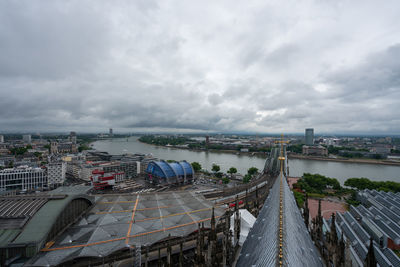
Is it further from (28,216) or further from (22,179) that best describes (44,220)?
(22,179)

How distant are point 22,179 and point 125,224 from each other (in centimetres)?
1930

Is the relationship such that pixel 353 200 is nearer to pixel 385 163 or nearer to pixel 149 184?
pixel 149 184

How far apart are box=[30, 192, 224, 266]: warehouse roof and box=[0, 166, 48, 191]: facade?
1464 centimetres

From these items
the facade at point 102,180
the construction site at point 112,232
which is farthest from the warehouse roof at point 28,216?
the facade at point 102,180

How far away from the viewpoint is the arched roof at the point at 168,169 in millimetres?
22203

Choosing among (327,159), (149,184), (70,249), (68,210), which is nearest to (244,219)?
(70,249)

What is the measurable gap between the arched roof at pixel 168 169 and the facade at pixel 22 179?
478 inches

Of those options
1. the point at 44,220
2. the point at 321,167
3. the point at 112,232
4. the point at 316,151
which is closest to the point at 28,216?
the point at 44,220

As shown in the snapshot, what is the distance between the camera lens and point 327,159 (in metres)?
43.7

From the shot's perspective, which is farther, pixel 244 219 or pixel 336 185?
pixel 336 185

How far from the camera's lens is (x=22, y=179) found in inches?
821

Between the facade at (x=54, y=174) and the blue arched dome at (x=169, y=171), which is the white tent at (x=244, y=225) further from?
the facade at (x=54, y=174)

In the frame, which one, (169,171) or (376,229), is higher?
(169,171)

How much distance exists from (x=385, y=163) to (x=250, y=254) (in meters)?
48.9
